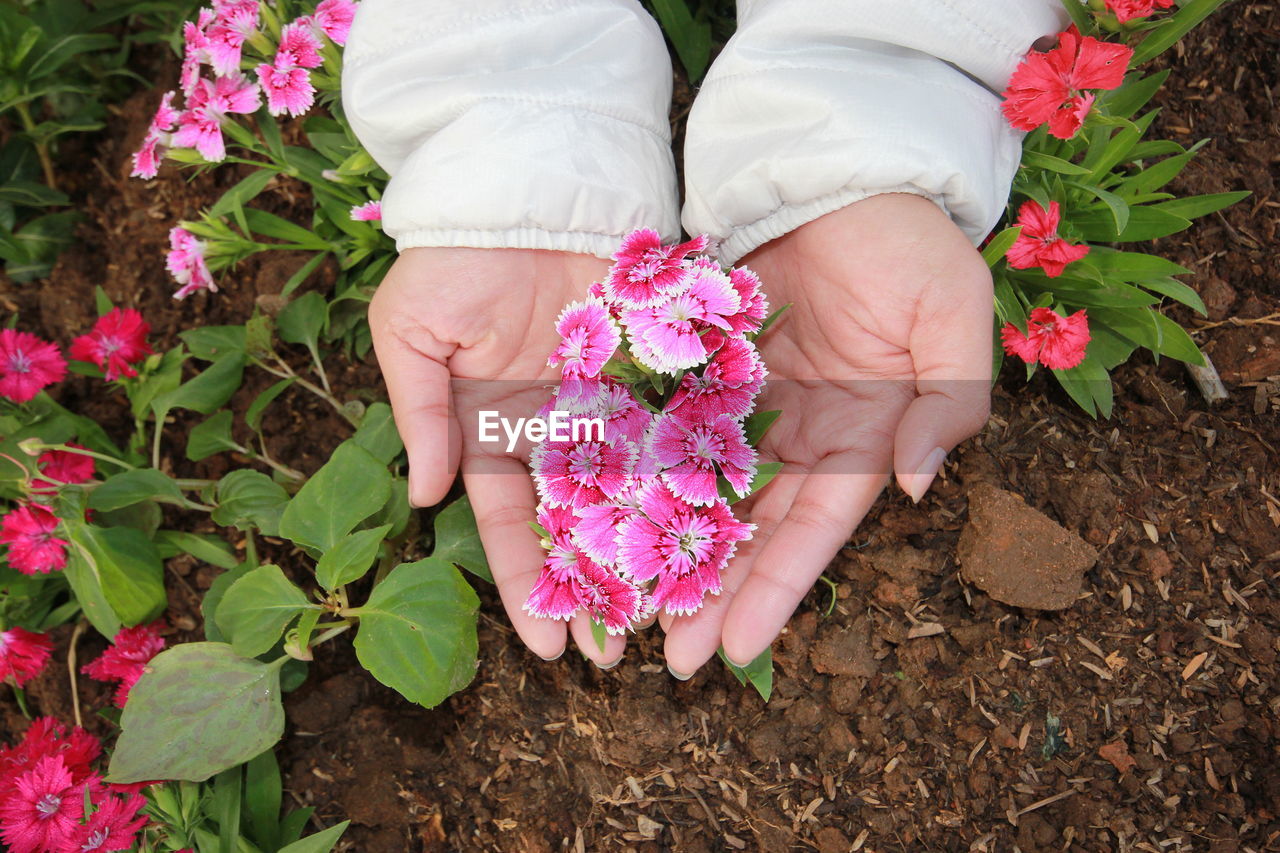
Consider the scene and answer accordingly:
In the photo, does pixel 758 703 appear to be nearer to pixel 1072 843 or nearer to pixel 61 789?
pixel 1072 843

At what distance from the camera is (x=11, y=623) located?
74.7 inches

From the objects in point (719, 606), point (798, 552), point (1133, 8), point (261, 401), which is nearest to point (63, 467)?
point (261, 401)

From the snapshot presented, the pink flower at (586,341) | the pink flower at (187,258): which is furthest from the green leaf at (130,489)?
the pink flower at (586,341)

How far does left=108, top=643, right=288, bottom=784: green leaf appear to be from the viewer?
1.55m

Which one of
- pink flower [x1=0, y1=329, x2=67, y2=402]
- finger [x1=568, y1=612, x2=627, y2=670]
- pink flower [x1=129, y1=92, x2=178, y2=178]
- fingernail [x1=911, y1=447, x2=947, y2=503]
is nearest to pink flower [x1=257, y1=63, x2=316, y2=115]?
pink flower [x1=129, y1=92, x2=178, y2=178]

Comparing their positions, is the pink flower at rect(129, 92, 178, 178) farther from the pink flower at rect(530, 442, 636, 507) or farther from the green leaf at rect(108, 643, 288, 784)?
the pink flower at rect(530, 442, 636, 507)

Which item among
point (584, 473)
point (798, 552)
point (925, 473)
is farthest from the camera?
point (584, 473)

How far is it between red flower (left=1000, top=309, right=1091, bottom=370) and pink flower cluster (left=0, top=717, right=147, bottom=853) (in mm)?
1706

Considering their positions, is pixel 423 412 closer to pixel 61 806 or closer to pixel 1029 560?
pixel 61 806

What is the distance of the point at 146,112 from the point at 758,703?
7.03 feet

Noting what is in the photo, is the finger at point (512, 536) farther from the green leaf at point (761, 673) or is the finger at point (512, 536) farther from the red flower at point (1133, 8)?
the red flower at point (1133, 8)

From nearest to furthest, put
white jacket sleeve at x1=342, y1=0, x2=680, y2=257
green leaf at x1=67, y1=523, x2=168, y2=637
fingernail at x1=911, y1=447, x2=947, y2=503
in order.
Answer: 1. fingernail at x1=911, y1=447, x2=947, y2=503
2. white jacket sleeve at x1=342, y1=0, x2=680, y2=257
3. green leaf at x1=67, y1=523, x2=168, y2=637

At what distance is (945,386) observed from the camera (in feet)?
4.45

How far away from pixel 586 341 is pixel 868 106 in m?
0.60
